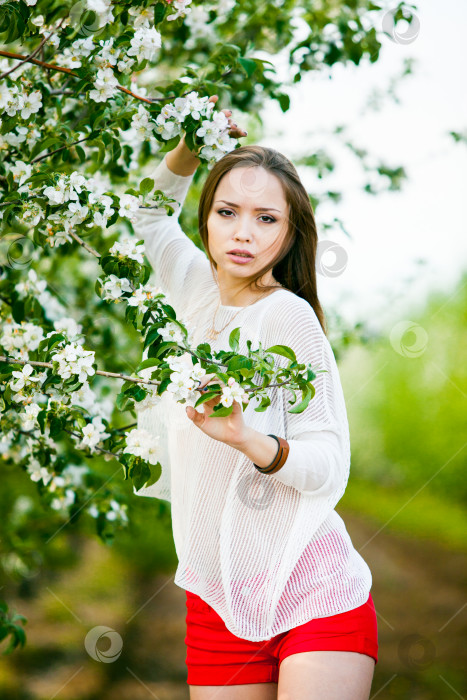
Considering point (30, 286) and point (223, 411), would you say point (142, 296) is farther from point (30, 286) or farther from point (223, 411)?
point (30, 286)

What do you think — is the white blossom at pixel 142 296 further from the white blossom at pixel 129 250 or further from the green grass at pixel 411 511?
the green grass at pixel 411 511

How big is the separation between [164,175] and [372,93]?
5.52 feet

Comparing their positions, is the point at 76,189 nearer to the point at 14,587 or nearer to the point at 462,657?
the point at 14,587

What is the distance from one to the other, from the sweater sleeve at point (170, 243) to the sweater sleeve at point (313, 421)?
37 cm

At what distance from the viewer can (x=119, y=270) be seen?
51.8 inches

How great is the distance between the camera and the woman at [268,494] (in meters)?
1.28

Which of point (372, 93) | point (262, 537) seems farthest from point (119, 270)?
point (372, 93)

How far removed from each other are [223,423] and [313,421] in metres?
0.22

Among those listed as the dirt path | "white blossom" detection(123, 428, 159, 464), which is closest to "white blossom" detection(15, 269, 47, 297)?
"white blossom" detection(123, 428, 159, 464)

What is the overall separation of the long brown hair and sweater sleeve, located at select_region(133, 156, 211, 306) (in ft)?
0.42

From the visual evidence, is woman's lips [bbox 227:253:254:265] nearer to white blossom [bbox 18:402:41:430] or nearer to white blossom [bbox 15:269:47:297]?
white blossom [bbox 18:402:41:430]

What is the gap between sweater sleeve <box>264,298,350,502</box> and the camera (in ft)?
4.09

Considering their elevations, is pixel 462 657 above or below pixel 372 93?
below

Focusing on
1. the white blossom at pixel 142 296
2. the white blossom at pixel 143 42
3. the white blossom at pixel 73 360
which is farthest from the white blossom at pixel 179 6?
the white blossom at pixel 73 360
